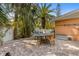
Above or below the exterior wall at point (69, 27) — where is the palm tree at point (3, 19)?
above

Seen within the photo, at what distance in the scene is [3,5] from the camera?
10.1ft

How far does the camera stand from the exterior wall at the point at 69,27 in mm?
3074

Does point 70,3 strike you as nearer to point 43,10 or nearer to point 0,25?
point 43,10

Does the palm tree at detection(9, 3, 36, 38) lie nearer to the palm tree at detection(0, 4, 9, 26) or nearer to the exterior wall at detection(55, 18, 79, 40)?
the palm tree at detection(0, 4, 9, 26)

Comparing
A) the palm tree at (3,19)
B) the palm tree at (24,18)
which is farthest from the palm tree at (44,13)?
the palm tree at (3,19)

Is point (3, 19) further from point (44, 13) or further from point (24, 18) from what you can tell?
point (44, 13)

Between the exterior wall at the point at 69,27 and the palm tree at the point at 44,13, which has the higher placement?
the palm tree at the point at 44,13

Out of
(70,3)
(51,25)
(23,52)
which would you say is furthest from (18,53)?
(70,3)

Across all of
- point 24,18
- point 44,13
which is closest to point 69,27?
point 44,13

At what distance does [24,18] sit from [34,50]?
0.66m

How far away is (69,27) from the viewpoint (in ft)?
10.2

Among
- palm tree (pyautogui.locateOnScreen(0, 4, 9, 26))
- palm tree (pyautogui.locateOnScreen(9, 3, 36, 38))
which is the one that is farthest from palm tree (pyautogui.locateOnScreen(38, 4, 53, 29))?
palm tree (pyautogui.locateOnScreen(0, 4, 9, 26))

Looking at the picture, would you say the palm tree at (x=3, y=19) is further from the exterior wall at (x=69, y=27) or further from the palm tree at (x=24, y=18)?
the exterior wall at (x=69, y=27)

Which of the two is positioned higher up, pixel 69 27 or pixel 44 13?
pixel 44 13
